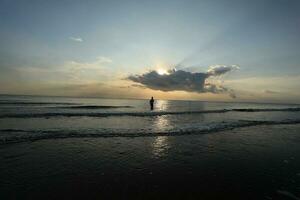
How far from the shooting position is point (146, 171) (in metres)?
7.44

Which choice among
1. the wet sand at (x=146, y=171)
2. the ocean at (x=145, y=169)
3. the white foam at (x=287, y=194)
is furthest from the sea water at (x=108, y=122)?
the white foam at (x=287, y=194)

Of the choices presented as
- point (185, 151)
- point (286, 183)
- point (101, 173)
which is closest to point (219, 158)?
point (185, 151)

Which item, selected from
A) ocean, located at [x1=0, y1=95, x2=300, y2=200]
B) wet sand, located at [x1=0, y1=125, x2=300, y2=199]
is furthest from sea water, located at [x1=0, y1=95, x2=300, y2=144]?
wet sand, located at [x1=0, y1=125, x2=300, y2=199]

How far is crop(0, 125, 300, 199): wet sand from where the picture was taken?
571 centimetres

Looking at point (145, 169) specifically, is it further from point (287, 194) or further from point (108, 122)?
point (108, 122)

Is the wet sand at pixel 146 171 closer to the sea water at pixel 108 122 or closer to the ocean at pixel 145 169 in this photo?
the ocean at pixel 145 169

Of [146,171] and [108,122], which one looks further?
[108,122]

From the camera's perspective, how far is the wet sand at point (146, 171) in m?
5.71

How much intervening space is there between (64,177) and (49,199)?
146 cm

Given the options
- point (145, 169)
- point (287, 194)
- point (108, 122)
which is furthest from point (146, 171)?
point (108, 122)

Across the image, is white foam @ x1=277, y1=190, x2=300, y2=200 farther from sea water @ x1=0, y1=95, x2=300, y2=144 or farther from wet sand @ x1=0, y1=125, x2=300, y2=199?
sea water @ x1=0, y1=95, x2=300, y2=144

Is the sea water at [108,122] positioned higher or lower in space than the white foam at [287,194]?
higher

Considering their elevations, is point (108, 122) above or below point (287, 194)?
above

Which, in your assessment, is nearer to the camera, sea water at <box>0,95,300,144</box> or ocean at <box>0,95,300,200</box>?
ocean at <box>0,95,300,200</box>
